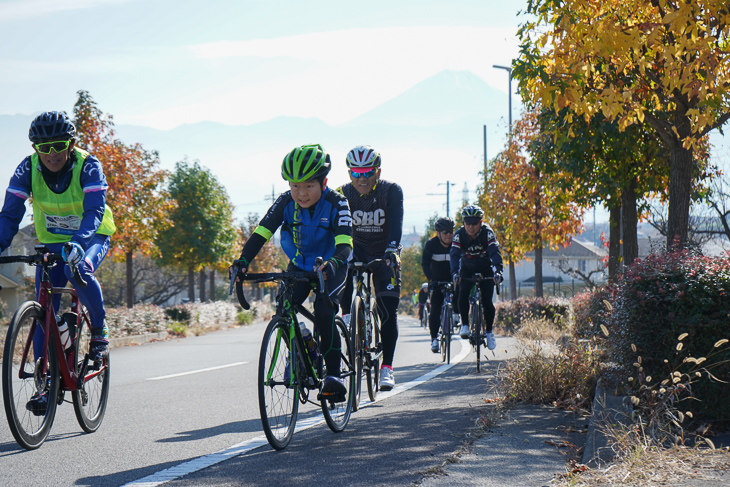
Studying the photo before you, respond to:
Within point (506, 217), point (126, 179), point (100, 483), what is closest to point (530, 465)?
point (100, 483)

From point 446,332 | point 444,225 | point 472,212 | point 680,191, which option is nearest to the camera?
point 680,191

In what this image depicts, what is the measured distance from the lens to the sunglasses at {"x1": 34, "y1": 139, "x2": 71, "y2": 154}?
5.01 meters

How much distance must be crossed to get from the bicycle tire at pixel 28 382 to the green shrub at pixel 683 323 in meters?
3.62

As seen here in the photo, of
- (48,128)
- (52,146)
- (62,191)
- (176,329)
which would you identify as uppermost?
(48,128)

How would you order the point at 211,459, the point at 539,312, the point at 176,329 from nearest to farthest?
the point at 211,459, the point at 539,312, the point at 176,329

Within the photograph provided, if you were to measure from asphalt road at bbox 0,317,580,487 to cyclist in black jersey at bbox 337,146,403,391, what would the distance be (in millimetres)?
625

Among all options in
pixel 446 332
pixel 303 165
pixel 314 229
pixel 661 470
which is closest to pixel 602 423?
pixel 661 470

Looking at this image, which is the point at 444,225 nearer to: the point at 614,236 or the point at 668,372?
the point at 668,372

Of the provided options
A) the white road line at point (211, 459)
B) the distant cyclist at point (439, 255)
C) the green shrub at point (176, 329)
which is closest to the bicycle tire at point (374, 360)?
the white road line at point (211, 459)


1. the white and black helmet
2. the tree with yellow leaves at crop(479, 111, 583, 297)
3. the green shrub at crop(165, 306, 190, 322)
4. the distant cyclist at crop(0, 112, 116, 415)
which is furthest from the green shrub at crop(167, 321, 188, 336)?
the distant cyclist at crop(0, 112, 116, 415)

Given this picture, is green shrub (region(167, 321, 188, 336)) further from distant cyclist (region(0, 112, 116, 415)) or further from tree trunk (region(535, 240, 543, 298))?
distant cyclist (region(0, 112, 116, 415))

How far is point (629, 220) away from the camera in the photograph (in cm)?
1396

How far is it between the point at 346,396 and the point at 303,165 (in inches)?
64.4

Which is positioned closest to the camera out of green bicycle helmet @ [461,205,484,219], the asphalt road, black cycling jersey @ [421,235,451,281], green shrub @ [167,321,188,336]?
the asphalt road
